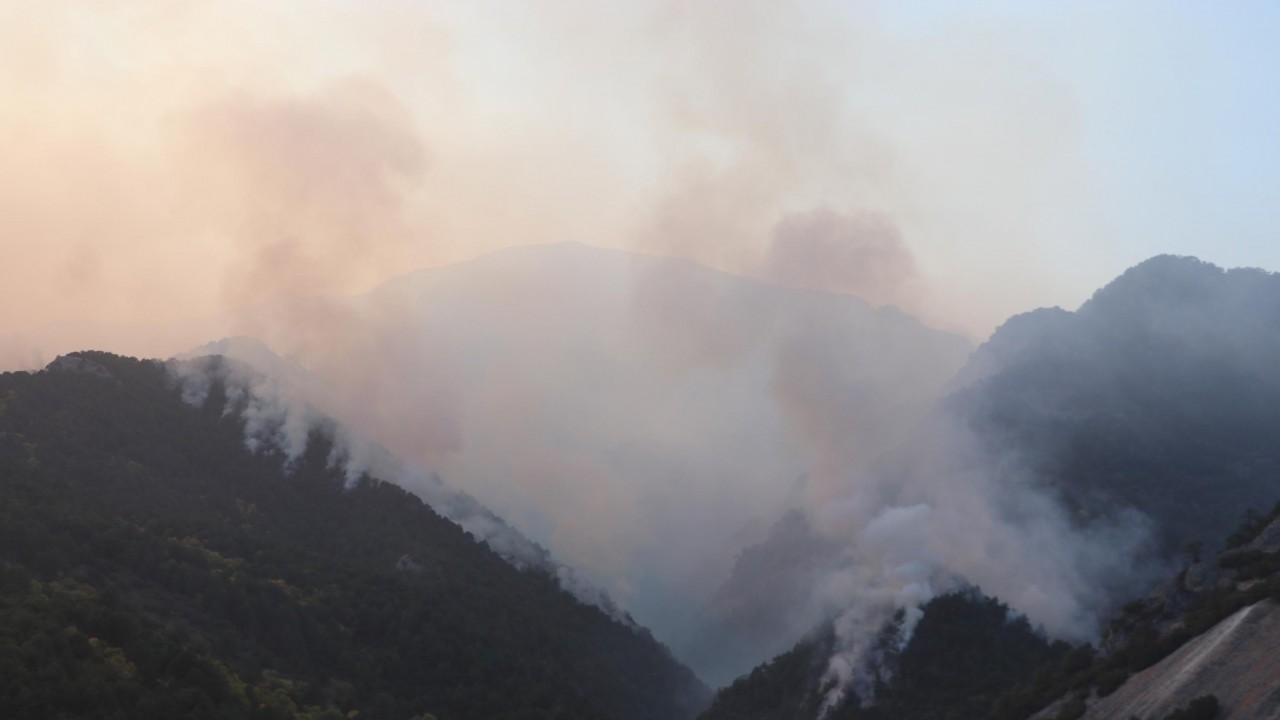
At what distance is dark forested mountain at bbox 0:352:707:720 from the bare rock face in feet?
228

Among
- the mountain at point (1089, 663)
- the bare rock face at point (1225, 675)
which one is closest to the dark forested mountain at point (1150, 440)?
the mountain at point (1089, 663)

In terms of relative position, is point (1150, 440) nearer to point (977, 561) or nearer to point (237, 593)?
point (977, 561)

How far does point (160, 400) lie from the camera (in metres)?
174

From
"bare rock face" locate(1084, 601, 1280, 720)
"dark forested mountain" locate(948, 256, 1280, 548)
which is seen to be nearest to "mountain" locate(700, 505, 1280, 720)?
"bare rock face" locate(1084, 601, 1280, 720)

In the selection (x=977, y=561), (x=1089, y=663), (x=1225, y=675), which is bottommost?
(x=1225, y=675)

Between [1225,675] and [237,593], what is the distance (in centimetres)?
10267

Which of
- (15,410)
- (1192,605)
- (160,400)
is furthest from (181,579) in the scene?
(1192,605)

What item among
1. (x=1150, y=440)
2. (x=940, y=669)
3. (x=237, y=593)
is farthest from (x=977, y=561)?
(x=237, y=593)

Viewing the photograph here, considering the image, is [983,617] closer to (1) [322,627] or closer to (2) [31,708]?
(1) [322,627]

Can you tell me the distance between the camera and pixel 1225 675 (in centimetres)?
5953

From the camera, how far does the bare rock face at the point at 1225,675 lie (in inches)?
2153

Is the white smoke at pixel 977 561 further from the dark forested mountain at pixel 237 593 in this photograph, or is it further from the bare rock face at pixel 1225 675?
the bare rock face at pixel 1225 675

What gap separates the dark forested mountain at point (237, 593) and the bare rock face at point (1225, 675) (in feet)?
228

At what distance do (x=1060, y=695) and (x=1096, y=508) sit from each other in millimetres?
79905
